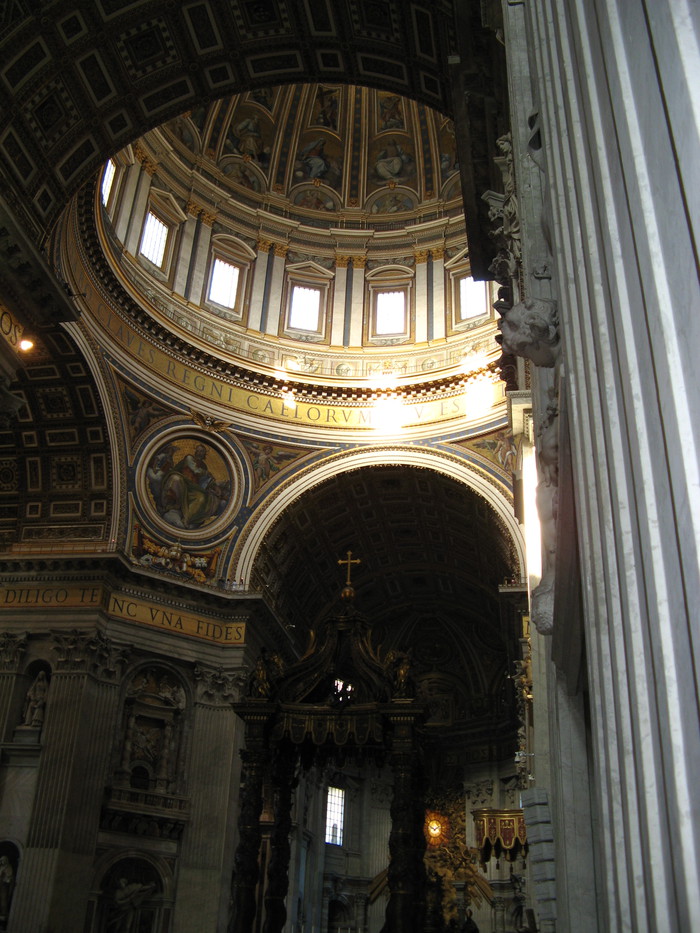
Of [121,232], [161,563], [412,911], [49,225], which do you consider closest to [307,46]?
[49,225]

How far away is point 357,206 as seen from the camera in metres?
24.7

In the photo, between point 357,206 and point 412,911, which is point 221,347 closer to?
point 357,206

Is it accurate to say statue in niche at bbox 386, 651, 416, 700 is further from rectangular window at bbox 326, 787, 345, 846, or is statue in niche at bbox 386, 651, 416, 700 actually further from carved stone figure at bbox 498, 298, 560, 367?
rectangular window at bbox 326, 787, 345, 846

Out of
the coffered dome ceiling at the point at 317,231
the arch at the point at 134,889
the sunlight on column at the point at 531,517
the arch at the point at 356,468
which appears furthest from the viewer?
the coffered dome ceiling at the point at 317,231

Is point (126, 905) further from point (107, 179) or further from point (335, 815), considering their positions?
point (107, 179)

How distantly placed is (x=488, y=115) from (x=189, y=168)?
13750mm

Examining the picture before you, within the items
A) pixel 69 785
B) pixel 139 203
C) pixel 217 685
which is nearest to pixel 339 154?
pixel 139 203

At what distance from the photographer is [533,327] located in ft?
13.1

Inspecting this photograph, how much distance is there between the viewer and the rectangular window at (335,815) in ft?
89.6

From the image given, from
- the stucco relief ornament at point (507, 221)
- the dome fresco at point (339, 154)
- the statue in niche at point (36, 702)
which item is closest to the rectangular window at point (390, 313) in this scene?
the dome fresco at point (339, 154)

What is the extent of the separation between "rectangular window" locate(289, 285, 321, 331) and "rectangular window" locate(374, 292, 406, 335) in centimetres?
159

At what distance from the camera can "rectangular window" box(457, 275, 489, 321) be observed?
22.3 meters

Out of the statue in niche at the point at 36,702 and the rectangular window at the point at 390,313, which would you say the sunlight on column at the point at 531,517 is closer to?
the statue in niche at the point at 36,702

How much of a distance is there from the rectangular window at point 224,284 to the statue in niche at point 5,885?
12950 millimetres
